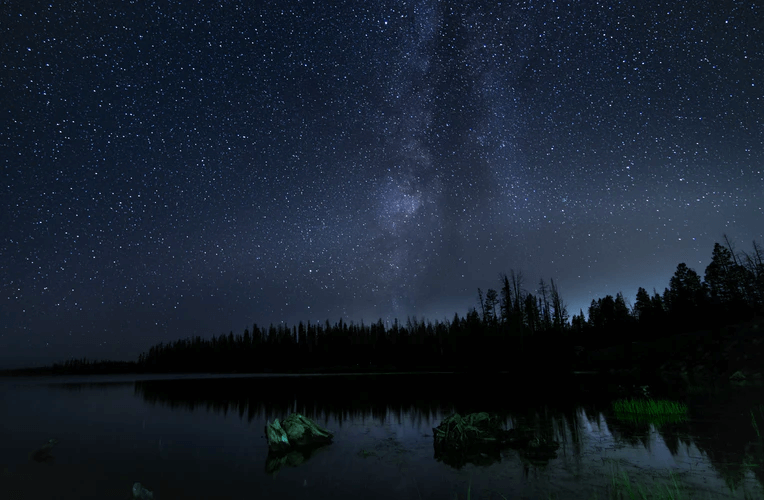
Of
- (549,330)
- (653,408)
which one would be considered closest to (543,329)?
(549,330)

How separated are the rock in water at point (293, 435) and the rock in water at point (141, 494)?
23.2 feet

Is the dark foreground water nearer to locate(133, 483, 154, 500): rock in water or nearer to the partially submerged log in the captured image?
locate(133, 483, 154, 500): rock in water

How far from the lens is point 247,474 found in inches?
659

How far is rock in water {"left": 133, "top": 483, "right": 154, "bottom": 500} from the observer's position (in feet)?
45.5

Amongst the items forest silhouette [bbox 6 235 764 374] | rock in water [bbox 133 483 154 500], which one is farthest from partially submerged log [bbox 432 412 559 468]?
forest silhouette [bbox 6 235 764 374]

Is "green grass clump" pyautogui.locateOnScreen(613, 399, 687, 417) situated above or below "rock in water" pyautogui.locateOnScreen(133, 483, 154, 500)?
above

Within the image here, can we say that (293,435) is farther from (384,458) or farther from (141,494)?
(141,494)

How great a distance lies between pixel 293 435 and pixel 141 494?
28.1 ft

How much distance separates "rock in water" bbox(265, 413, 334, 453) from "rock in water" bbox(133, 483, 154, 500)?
7.08 metres

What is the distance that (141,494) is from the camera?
1398 cm

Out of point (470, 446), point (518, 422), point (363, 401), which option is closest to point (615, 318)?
point (363, 401)

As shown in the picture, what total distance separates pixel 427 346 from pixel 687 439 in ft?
408

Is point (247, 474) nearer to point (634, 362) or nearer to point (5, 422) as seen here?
point (5, 422)

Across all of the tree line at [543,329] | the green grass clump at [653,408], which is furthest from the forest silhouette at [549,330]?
the green grass clump at [653,408]
